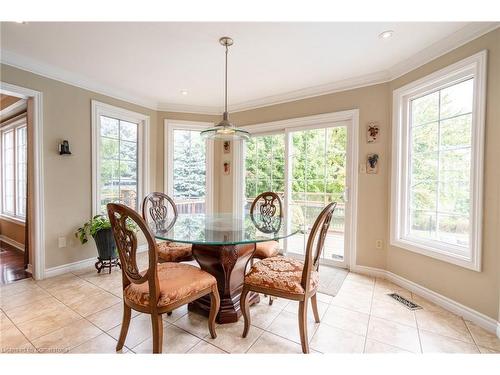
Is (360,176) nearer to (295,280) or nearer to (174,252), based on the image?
(295,280)

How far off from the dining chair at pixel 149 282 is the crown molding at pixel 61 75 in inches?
92.4

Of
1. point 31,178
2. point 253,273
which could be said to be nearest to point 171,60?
point 31,178

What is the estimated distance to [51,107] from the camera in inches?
107

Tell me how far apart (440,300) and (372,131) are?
73.6 inches

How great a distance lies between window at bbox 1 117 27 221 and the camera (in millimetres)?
3721

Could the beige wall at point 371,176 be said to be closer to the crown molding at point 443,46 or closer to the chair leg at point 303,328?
the crown molding at point 443,46

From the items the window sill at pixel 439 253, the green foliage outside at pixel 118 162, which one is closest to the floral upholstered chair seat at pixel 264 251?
the window sill at pixel 439 253

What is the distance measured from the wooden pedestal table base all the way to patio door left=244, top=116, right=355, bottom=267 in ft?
3.86

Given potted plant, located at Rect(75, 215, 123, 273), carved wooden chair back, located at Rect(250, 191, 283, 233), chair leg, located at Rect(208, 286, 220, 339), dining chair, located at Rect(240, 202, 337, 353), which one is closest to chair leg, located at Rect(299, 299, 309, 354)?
dining chair, located at Rect(240, 202, 337, 353)

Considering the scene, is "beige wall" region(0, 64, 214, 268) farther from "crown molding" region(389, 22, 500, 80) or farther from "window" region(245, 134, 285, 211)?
"crown molding" region(389, 22, 500, 80)

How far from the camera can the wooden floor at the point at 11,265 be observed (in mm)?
2713

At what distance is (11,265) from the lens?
3090 mm

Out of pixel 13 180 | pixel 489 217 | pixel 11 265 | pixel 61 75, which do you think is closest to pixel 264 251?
pixel 489 217

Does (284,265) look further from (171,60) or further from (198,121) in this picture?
(198,121)
